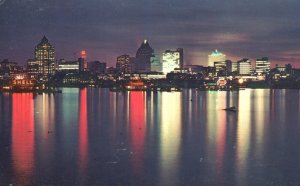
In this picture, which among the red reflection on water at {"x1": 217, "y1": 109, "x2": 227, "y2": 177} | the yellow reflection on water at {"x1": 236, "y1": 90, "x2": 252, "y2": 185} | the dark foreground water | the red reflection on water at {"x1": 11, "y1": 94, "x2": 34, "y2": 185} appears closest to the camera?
the dark foreground water

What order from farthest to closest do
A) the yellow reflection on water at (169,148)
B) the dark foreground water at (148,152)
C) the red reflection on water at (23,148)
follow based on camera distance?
the yellow reflection on water at (169,148) < the red reflection on water at (23,148) < the dark foreground water at (148,152)

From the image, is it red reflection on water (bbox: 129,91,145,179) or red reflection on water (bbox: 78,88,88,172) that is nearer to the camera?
red reflection on water (bbox: 129,91,145,179)

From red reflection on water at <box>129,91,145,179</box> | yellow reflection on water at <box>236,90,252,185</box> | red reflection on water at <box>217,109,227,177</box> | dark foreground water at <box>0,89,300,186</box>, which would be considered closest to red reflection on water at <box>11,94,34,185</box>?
dark foreground water at <box>0,89,300,186</box>

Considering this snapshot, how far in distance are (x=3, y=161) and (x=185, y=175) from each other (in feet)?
17.0

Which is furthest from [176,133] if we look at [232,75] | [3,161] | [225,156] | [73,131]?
[232,75]

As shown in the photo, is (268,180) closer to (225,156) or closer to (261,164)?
(261,164)

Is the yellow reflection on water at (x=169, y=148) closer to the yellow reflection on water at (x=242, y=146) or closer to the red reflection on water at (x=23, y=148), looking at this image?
the yellow reflection on water at (x=242, y=146)

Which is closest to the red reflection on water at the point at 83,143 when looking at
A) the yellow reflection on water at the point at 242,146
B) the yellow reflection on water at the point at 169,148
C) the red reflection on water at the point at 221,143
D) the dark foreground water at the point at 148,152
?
the dark foreground water at the point at 148,152

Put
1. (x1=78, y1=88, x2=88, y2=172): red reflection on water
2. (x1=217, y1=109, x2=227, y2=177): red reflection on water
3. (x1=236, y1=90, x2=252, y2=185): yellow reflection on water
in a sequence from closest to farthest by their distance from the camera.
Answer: (x1=236, y1=90, x2=252, y2=185): yellow reflection on water
(x1=217, y1=109, x2=227, y2=177): red reflection on water
(x1=78, y1=88, x2=88, y2=172): red reflection on water

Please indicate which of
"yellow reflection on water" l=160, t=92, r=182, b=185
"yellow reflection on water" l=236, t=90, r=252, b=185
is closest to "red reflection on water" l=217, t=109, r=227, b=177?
"yellow reflection on water" l=236, t=90, r=252, b=185

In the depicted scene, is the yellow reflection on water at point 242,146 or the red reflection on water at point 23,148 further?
the yellow reflection on water at point 242,146

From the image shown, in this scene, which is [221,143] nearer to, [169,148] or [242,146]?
[242,146]

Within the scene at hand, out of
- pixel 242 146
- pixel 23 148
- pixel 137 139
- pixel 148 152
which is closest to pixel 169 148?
pixel 148 152

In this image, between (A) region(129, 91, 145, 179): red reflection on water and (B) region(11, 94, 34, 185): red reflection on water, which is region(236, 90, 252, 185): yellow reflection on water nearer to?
(A) region(129, 91, 145, 179): red reflection on water
